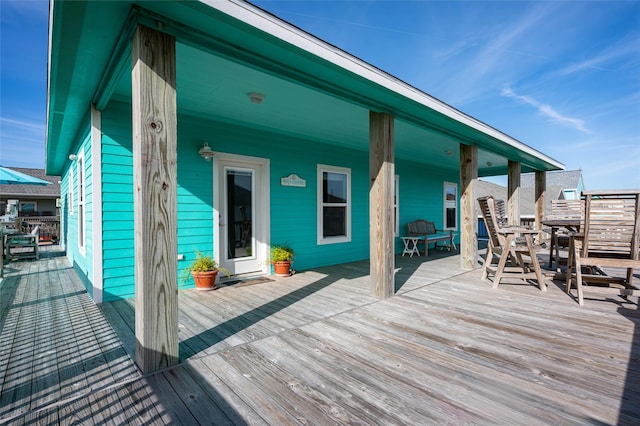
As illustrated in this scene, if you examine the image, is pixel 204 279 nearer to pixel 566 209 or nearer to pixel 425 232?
pixel 425 232

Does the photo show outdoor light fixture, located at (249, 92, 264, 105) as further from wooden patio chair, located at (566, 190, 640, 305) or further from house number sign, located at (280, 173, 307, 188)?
wooden patio chair, located at (566, 190, 640, 305)

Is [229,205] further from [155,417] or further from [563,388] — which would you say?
[563,388]

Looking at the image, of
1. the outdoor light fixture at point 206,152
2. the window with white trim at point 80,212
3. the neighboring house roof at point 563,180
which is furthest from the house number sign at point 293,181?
the neighboring house roof at point 563,180

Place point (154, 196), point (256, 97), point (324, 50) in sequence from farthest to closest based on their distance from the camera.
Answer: point (256, 97) → point (324, 50) → point (154, 196)

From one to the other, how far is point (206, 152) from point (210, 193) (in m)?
0.60

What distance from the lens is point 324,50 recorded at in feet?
8.13

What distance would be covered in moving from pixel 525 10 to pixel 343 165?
4299 millimetres

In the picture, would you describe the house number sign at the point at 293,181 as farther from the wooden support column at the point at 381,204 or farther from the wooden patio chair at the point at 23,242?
the wooden patio chair at the point at 23,242

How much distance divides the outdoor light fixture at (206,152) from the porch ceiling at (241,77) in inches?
17.0

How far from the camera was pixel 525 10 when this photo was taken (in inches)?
215

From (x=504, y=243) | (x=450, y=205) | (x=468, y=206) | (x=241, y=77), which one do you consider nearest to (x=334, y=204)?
(x=468, y=206)

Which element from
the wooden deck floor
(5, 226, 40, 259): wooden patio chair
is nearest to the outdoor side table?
the wooden deck floor

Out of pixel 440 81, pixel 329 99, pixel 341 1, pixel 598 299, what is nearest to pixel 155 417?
pixel 329 99

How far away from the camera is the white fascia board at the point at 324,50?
6.37 feet
